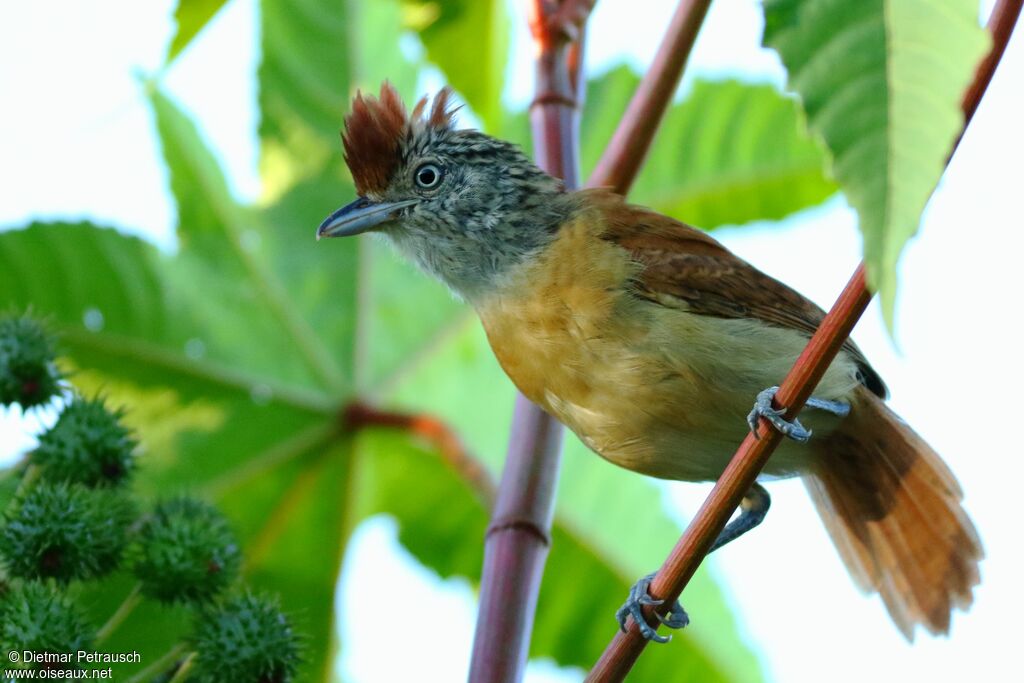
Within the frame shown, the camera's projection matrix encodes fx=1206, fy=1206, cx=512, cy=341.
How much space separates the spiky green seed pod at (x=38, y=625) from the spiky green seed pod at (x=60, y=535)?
0.26ft

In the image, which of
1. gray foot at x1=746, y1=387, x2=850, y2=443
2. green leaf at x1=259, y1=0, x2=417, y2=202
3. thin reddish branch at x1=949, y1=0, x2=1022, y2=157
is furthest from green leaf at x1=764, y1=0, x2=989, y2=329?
green leaf at x1=259, y1=0, x2=417, y2=202

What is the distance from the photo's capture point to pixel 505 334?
3621mm

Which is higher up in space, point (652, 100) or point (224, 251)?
point (224, 251)

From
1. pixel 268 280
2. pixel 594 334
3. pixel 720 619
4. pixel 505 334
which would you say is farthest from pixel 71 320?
pixel 720 619

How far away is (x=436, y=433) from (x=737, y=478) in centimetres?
209

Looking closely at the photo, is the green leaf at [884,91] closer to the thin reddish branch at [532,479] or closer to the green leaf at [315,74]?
the thin reddish branch at [532,479]

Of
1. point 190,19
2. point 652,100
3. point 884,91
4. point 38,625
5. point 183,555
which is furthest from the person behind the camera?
point 652,100

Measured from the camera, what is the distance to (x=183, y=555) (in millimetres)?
2631

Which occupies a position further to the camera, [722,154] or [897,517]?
[722,154]

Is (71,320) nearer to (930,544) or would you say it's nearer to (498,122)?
(498,122)

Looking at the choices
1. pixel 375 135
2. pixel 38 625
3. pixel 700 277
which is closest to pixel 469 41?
pixel 375 135

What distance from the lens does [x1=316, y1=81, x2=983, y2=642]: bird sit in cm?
334

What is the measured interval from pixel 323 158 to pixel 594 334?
1819 mm

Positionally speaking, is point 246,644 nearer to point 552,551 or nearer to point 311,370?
point 311,370
